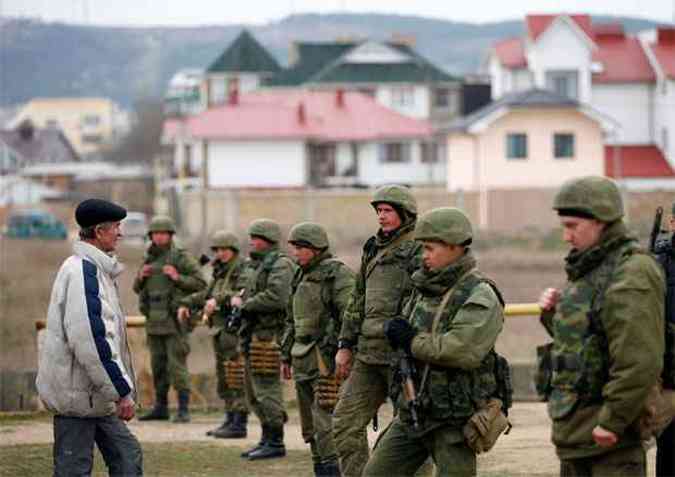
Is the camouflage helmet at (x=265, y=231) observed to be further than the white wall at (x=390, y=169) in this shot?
No

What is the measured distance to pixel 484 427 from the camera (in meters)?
9.54

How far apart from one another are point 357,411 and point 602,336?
3.65m

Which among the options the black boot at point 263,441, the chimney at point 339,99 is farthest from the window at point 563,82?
the black boot at point 263,441

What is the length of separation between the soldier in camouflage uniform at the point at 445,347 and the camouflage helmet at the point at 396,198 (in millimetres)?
1535

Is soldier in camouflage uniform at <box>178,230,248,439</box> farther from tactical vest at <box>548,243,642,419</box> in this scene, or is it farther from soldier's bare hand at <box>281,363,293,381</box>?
tactical vest at <box>548,243,642,419</box>

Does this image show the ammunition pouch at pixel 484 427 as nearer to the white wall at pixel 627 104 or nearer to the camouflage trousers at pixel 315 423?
the camouflage trousers at pixel 315 423

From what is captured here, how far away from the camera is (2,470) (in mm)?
14102

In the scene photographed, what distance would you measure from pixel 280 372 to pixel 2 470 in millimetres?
2509

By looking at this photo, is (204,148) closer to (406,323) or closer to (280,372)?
(280,372)

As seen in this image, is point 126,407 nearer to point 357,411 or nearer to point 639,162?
point 357,411

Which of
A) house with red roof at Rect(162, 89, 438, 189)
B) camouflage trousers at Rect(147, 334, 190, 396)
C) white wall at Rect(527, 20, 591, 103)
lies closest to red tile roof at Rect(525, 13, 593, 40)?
white wall at Rect(527, 20, 591, 103)

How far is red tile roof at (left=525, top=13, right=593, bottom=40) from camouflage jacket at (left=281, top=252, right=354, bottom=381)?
62.6 meters

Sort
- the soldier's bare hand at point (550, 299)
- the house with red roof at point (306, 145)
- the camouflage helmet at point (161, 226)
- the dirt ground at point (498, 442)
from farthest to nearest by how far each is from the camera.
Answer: the house with red roof at point (306, 145), the camouflage helmet at point (161, 226), the dirt ground at point (498, 442), the soldier's bare hand at point (550, 299)

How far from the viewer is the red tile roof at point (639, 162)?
6907 centimetres
